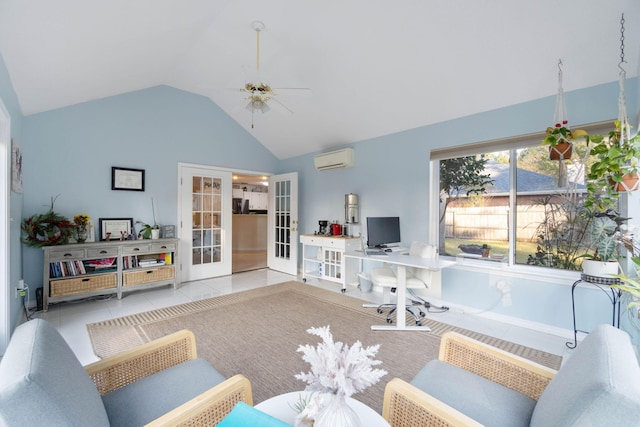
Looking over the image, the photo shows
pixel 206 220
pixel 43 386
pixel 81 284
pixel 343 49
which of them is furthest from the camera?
pixel 206 220

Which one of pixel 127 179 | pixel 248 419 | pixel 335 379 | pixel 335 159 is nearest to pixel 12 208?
pixel 127 179

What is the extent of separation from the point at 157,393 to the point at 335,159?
13.1 ft

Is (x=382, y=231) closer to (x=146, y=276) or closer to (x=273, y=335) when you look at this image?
(x=273, y=335)

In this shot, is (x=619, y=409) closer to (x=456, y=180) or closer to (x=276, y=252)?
(x=456, y=180)

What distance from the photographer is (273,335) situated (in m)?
2.76

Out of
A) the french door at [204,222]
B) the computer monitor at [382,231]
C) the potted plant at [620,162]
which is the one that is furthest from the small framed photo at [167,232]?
the potted plant at [620,162]

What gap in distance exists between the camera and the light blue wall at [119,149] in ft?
11.8

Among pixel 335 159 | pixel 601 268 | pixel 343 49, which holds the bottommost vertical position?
pixel 601 268

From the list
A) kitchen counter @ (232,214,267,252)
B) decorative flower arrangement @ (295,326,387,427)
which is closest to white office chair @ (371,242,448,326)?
decorative flower arrangement @ (295,326,387,427)

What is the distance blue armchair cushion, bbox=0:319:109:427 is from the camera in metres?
0.71

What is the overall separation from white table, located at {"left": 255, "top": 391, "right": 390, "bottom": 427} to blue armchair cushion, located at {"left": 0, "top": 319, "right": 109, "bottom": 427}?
558 mm

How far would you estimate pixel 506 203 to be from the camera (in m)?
3.32

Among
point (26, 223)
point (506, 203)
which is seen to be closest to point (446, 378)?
point (506, 203)

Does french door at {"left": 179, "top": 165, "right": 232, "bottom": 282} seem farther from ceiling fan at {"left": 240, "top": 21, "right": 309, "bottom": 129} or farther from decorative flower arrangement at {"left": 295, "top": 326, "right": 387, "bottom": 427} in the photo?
decorative flower arrangement at {"left": 295, "top": 326, "right": 387, "bottom": 427}
